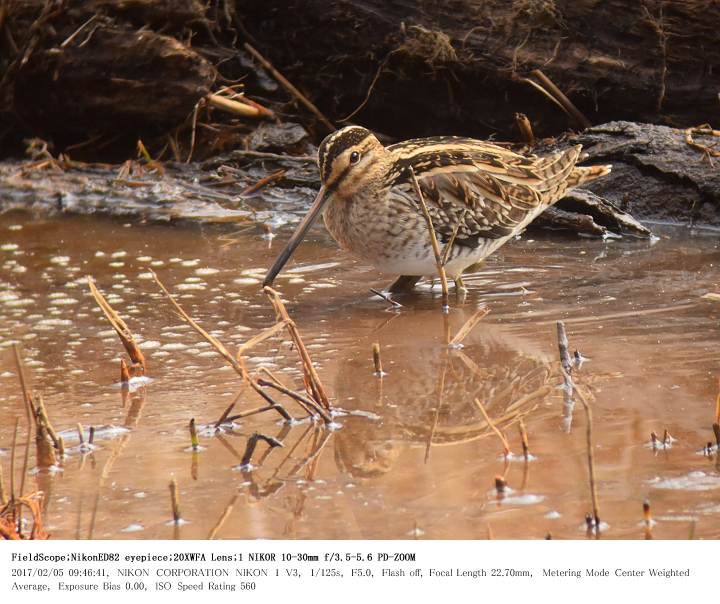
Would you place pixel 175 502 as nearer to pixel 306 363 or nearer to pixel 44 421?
pixel 44 421

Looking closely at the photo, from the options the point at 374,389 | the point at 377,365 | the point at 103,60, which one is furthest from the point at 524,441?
the point at 103,60

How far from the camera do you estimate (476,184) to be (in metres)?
6.88

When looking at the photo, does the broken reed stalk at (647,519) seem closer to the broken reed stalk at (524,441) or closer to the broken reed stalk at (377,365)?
the broken reed stalk at (524,441)

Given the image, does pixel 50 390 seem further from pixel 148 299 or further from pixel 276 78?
pixel 276 78

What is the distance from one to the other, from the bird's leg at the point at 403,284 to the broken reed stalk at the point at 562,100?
258cm

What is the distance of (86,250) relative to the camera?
786 cm

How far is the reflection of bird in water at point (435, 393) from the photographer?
173 inches

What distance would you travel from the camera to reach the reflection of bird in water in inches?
173

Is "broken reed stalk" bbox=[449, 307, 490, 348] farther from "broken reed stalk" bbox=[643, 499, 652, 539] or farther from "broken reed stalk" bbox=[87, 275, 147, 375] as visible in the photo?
"broken reed stalk" bbox=[643, 499, 652, 539]

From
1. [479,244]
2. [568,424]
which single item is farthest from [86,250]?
[568,424]

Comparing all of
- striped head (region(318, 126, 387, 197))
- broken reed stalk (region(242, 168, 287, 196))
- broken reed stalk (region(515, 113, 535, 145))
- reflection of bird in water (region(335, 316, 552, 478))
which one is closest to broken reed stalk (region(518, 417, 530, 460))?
reflection of bird in water (region(335, 316, 552, 478))

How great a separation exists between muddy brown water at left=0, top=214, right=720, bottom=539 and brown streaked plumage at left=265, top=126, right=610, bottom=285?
11.1 inches

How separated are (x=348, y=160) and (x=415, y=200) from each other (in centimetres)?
41

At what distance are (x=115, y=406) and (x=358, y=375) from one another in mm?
1023
